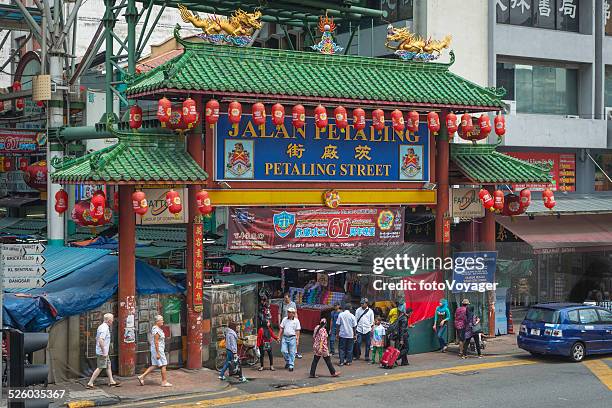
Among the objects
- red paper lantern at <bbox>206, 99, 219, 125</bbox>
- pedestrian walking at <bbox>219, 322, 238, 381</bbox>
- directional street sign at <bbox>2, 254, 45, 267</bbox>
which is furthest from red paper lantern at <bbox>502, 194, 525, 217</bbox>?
directional street sign at <bbox>2, 254, 45, 267</bbox>

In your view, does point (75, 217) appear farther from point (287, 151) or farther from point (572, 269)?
point (572, 269)

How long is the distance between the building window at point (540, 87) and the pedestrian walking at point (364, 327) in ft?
45.4

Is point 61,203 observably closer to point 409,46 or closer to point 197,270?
point 197,270

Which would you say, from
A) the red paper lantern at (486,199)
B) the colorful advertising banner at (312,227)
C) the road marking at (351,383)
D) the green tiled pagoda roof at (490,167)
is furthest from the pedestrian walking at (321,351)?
the green tiled pagoda roof at (490,167)

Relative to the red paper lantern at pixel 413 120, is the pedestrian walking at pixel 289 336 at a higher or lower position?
lower

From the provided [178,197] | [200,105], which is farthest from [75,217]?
[200,105]

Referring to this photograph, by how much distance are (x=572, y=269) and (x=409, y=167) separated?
12.9 meters

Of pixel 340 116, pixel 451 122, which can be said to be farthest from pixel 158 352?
pixel 451 122

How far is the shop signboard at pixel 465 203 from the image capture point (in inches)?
1102

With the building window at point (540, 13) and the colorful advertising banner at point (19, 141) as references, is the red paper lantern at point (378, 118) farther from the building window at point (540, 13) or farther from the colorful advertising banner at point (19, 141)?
the colorful advertising banner at point (19, 141)

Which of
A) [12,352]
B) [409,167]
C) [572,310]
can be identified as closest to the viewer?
[12,352]

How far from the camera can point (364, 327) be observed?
990 inches

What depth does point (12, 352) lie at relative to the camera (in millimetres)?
8906

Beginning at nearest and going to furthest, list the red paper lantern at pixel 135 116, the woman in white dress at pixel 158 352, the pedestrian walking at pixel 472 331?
the woman in white dress at pixel 158 352
the red paper lantern at pixel 135 116
the pedestrian walking at pixel 472 331
